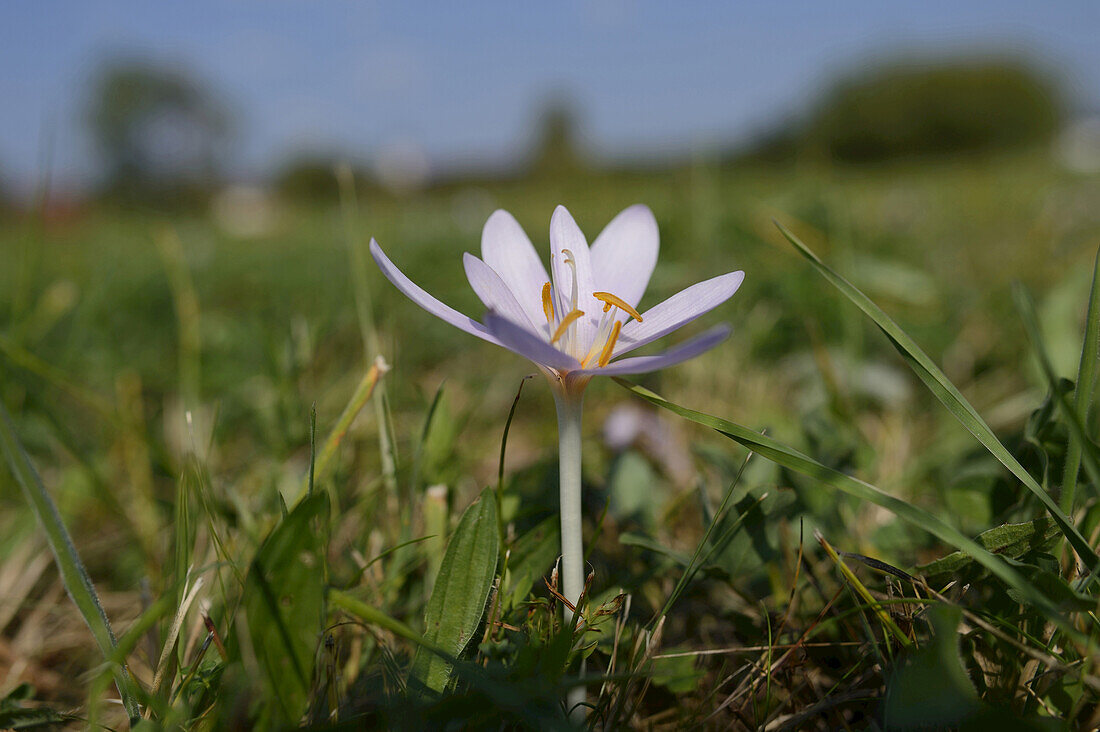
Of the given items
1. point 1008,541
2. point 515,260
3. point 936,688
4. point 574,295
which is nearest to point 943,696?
point 936,688

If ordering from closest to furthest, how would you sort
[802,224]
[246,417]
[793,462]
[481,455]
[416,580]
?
[793,462]
[416,580]
[481,455]
[246,417]
[802,224]

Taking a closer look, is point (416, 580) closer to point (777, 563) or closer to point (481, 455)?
point (777, 563)

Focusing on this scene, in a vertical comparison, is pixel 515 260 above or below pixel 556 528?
above

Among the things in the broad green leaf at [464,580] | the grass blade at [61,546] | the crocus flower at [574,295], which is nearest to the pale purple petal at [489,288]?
the crocus flower at [574,295]

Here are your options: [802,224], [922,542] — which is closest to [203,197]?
[802,224]

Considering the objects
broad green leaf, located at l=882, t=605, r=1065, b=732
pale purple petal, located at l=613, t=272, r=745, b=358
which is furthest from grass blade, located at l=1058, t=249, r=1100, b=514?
pale purple petal, located at l=613, t=272, r=745, b=358

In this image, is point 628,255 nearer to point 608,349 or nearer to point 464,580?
point 608,349
